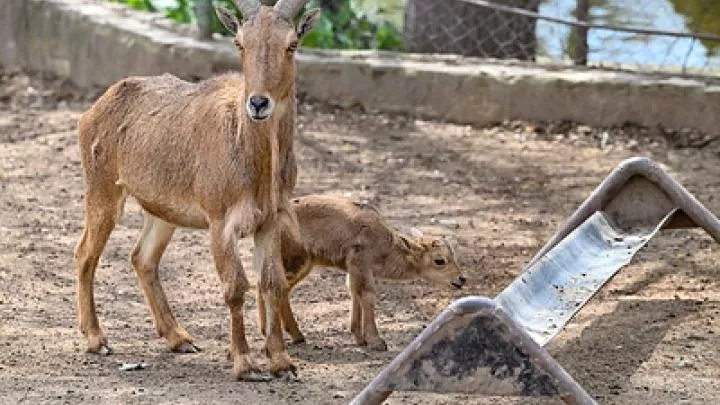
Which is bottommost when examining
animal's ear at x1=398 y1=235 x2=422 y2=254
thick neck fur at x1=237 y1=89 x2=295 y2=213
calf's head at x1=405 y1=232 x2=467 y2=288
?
calf's head at x1=405 y1=232 x2=467 y2=288

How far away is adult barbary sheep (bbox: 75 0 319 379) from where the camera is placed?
23.4 ft

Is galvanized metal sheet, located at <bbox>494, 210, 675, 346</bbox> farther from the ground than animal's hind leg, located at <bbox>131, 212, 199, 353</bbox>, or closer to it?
farther from the ground

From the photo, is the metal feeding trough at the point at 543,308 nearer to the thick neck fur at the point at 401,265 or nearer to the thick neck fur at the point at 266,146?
the thick neck fur at the point at 401,265

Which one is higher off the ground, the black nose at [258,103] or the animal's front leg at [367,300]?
the black nose at [258,103]

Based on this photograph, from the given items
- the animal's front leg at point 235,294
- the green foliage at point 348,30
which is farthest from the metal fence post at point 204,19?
the animal's front leg at point 235,294

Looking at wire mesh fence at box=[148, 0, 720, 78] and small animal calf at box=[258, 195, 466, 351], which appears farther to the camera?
wire mesh fence at box=[148, 0, 720, 78]

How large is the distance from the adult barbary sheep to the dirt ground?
26cm

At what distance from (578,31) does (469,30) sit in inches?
40.8

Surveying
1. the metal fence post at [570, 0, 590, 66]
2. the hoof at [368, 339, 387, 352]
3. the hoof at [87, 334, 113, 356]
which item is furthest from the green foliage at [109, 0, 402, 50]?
the hoof at [87, 334, 113, 356]

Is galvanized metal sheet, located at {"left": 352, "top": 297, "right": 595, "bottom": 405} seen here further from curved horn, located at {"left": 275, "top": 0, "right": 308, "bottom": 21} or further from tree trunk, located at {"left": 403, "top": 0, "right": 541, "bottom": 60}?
tree trunk, located at {"left": 403, "top": 0, "right": 541, "bottom": 60}

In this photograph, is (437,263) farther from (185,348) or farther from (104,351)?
(104,351)

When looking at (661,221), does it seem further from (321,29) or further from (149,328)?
(321,29)

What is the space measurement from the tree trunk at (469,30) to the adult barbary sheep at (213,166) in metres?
5.34

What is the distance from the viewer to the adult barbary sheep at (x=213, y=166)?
713cm
